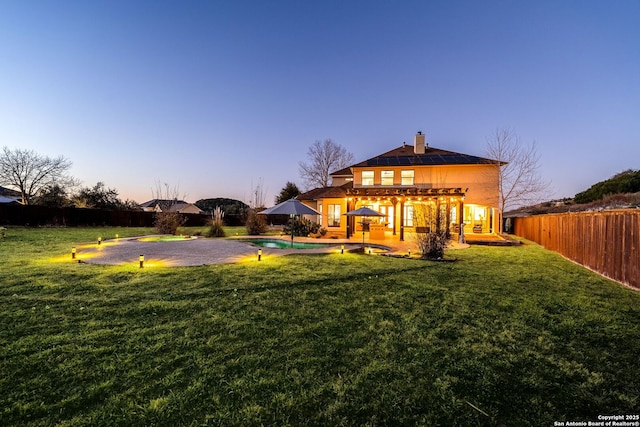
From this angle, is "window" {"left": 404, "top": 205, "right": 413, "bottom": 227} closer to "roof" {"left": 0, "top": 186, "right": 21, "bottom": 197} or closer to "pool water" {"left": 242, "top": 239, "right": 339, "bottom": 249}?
"pool water" {"left": 242, "top": 239, "right": 339, "bottom": 249}

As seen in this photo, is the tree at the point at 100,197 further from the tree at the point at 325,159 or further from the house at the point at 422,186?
the tree at the point at 325,159

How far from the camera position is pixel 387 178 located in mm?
23078

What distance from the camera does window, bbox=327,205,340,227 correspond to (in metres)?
23.1

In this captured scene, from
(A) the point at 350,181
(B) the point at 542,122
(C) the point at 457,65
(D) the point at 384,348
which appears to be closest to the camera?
(D) the point at 384,348

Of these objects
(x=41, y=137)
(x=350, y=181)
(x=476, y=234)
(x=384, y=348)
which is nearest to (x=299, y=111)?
(x=350, y=181)

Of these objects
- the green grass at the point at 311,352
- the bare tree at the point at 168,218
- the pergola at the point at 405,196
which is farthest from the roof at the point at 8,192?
the pergola at the point at 405,196

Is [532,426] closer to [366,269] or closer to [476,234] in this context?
[366,269]

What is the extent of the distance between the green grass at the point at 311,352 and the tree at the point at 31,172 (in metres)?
38.5

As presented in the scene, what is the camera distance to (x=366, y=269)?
8172mm

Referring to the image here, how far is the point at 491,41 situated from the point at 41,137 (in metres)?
35.6

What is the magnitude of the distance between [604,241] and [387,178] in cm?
1587

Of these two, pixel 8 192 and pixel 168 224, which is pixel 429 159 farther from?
Result: pixel 8 192

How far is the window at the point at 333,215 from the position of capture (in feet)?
75.7

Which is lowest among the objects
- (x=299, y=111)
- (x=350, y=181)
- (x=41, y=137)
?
(x=350, y=181)
